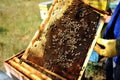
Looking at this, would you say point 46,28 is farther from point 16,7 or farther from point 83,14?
point 16,7

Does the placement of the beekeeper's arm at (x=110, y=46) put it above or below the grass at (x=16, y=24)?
above

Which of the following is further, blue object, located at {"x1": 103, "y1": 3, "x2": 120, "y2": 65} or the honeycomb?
blue object, located at {"x1": 103, "y1": 3, "x2": 120, "y2": 65}

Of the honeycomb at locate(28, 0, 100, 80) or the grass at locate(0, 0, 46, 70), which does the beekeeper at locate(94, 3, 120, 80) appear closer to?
the honeycomb at locate(28, 0, 100, 80)

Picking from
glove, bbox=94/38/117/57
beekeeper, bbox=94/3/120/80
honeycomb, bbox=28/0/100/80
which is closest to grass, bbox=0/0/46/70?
beekeeper, bbox=94/3/120/80

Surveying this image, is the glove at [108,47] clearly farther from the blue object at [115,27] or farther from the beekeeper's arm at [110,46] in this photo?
the blue object at [115,27]

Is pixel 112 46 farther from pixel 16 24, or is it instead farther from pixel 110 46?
pixel 16 24

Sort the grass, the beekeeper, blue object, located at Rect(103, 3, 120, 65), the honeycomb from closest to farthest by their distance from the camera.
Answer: the honeycomb → the beekeeper → blue object, located at Rect(103, 3, 120, 65) → the grass

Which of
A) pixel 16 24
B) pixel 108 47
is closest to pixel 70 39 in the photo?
pixel 108 47

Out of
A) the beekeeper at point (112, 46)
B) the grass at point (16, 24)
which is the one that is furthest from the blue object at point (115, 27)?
the grass at point (16, 24)
